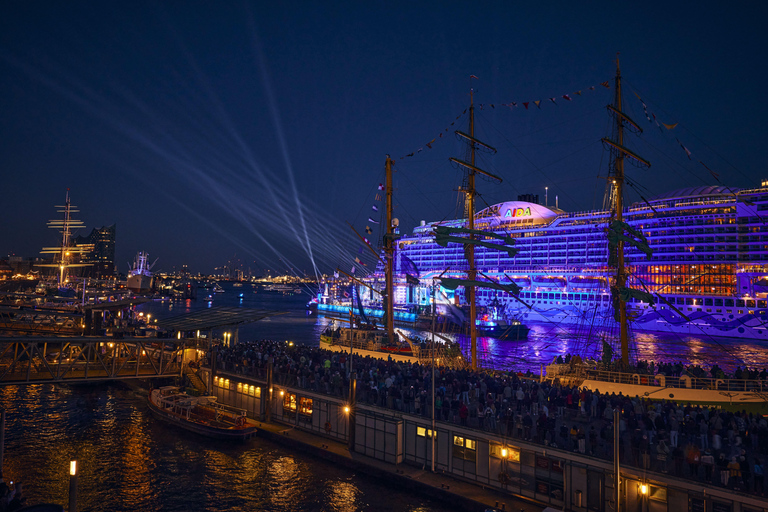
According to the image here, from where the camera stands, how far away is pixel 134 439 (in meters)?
24.0

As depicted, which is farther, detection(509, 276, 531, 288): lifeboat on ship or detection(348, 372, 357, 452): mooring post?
detection(509, 276, 531, 288): lifeboat on ship

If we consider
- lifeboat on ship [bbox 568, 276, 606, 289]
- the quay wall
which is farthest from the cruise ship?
the quay wall

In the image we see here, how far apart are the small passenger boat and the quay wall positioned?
2.41 metres

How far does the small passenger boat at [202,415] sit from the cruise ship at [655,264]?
A: 1403 inches

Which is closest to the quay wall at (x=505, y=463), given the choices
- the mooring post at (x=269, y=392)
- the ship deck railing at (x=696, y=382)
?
the mooring post at (x=269, y=392)

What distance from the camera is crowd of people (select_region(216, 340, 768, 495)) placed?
13.0 metres

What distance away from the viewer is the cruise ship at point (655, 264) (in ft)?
222

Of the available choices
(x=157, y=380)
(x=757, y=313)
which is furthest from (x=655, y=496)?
(x=757, y=313)

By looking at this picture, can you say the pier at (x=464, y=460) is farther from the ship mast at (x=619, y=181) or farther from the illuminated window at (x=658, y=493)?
the ship mast at (x=619, y=181)

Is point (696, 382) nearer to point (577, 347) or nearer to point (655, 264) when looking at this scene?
point (577, 347)

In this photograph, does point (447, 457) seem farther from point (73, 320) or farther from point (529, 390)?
point (73, 320)

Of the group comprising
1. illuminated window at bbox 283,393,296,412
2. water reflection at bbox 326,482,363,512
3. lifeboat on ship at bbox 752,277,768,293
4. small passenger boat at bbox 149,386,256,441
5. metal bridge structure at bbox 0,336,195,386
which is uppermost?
lifeboat on ship at bbox 752,277,768,293

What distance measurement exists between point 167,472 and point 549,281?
80202 mm

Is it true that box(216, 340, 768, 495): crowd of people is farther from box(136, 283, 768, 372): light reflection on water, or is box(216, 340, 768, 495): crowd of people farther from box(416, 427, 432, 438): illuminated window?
box(136, 283, 768, 372): light reflection on water
